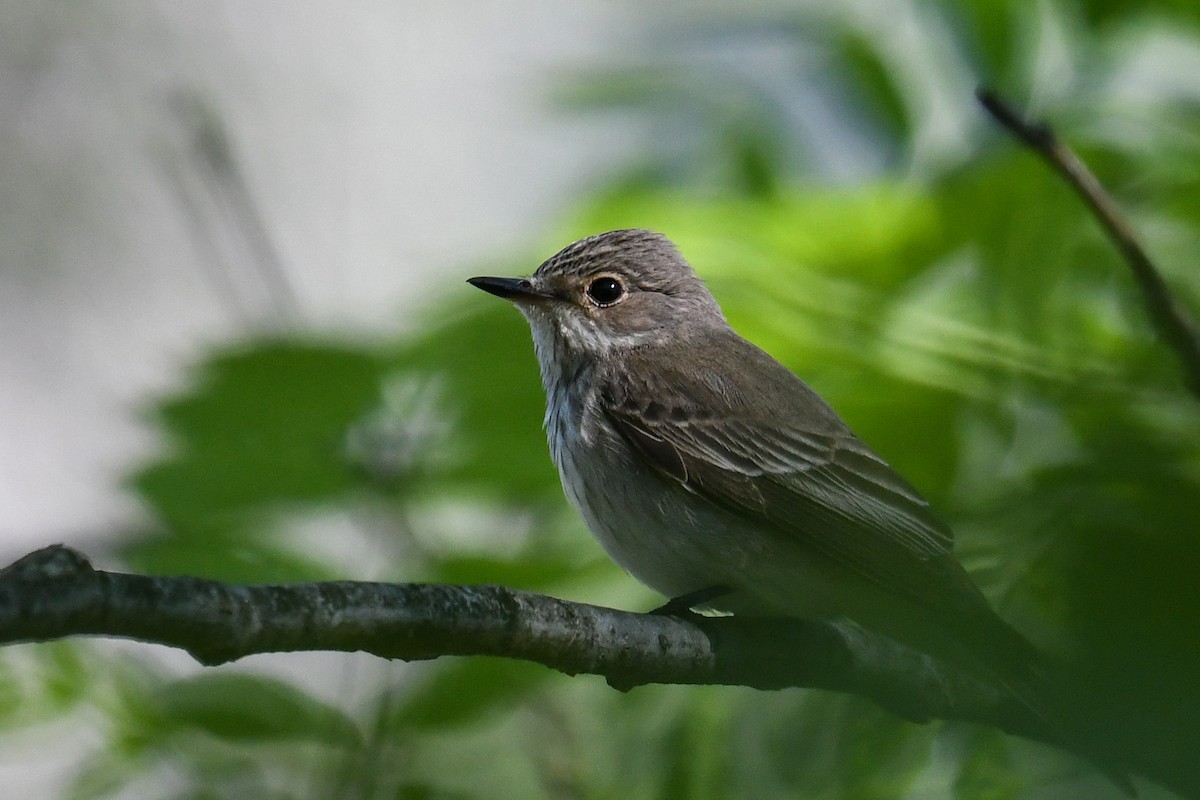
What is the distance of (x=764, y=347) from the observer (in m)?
3.00

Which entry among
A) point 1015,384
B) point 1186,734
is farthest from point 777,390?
point 1186,734

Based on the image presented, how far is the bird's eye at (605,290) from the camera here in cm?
490

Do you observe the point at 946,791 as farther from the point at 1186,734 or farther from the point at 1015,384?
the point at 1015,384

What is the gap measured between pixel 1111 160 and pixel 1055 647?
203 centimetres

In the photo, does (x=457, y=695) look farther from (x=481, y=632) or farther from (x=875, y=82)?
(x=875, y=82)

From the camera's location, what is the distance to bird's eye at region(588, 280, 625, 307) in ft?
16.1

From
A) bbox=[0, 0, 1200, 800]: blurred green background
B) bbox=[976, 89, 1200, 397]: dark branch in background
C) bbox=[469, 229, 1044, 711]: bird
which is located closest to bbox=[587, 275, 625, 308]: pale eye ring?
bbox=[469, 229, 1044, 711]: bird

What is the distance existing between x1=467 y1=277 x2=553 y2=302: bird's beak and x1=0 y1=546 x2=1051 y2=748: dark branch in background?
1721mm

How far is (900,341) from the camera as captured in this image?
9.11ft

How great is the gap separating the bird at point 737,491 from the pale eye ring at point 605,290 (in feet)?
1.06

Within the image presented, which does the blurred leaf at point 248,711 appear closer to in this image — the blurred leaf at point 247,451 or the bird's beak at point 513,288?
the blurred leaf at point 247,451

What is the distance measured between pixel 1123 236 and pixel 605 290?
2.89 metres

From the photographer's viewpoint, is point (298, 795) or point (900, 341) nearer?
point (298, 795)

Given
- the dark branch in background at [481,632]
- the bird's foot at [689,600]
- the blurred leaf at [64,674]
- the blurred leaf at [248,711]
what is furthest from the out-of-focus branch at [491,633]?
the blurred leaf at [64,674]
